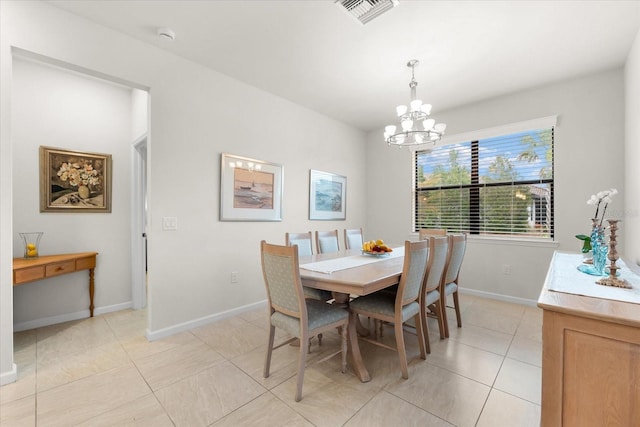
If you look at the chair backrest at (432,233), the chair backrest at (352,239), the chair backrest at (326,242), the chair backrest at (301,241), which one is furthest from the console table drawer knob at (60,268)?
the chair backrest at (432,233)

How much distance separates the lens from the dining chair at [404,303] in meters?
1.88

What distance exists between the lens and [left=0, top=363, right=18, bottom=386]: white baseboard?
180 centimetres

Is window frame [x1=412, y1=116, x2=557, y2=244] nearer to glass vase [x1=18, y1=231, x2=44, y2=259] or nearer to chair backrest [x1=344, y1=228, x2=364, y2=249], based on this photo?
chair backrest [x1=344, y1=228, x2=364, y2=249]

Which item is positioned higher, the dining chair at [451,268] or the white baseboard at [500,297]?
the dining chair at [451,268]

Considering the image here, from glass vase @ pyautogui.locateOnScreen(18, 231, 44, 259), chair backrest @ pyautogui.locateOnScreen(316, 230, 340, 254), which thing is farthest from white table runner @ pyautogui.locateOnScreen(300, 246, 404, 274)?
glass vase @ pyautogui.locateOnScreen(18, 231, 44, 259)

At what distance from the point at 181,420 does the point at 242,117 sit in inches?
114

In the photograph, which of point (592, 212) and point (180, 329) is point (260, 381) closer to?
point (180, 329)

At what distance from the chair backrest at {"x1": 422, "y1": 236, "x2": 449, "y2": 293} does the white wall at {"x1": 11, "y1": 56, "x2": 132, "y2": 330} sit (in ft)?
11.4

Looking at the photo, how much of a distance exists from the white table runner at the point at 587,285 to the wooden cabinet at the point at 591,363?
0.10 m

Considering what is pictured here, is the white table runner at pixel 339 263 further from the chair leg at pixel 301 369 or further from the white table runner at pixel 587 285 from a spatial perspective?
the white table runner at pixel 587 285

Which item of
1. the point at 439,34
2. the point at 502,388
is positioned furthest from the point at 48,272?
the point at 439,34

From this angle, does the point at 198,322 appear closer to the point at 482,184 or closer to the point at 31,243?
the point at 31,243

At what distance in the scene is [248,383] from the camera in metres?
1.86

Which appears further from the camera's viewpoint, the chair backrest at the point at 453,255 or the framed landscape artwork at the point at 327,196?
the framed landscape artwork at the point at 327,196
